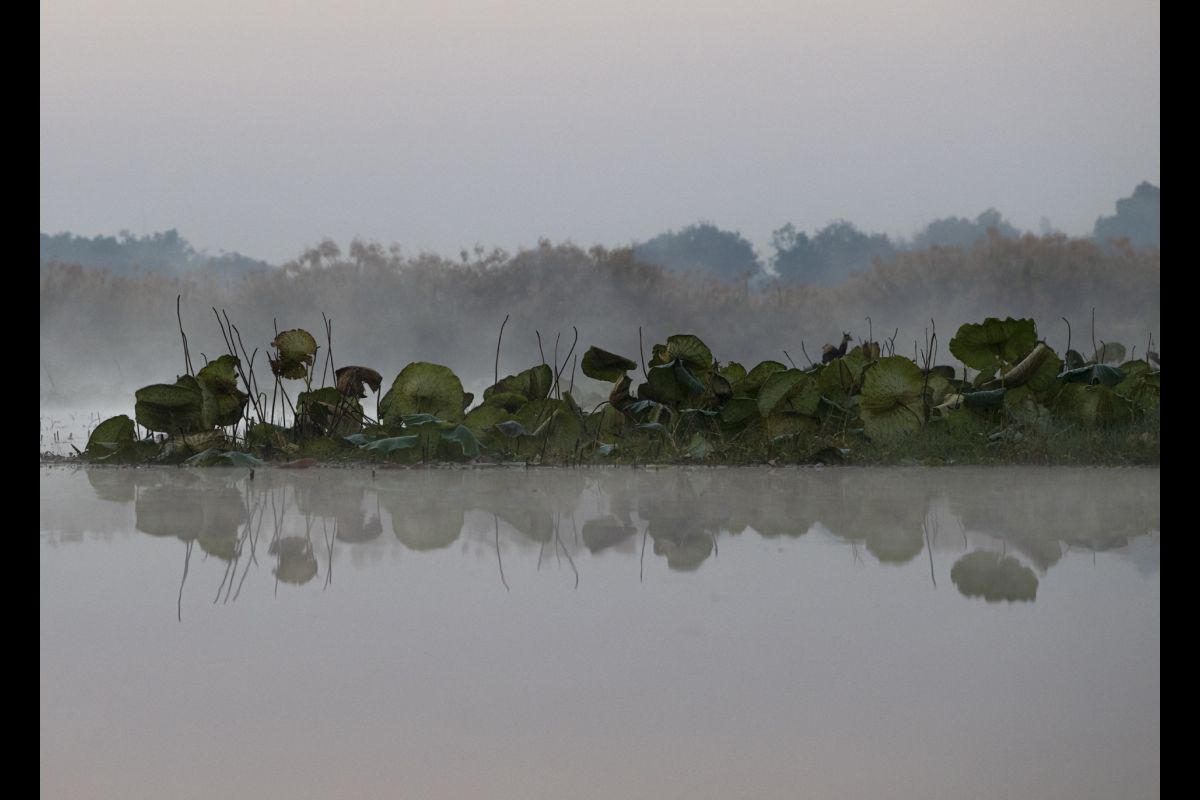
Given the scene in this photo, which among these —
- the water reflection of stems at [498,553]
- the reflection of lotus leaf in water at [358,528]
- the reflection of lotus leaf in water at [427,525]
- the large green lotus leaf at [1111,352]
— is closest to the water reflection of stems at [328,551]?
the reflection of lotus leaf in water at [358,528]

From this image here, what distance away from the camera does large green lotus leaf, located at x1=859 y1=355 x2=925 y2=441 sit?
5.55 metres

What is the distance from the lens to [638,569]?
304 centimetres

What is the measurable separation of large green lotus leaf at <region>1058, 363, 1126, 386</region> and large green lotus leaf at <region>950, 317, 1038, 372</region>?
0.81 ft

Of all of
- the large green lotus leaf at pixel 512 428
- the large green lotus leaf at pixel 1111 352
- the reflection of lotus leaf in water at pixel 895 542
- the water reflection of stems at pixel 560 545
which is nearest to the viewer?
the water reflection of stems at pixel 560 545

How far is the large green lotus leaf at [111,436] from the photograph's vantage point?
5.71 meters

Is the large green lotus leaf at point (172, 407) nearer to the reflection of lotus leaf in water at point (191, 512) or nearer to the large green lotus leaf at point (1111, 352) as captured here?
the reflection of lotus leaf in water at point (191, 512)

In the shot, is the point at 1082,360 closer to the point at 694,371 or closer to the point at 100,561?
the point at 694,371

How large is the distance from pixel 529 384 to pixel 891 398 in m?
1.72

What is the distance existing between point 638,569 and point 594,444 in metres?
2.56

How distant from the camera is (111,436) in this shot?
5723mm

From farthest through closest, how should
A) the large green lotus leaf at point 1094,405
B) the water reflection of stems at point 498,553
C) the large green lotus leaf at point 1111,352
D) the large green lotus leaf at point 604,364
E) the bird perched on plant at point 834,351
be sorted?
1. the large green lotus leaf at point 1111,352
2. the bird perched on plant at point 834,351
3. the large green lotus leaf at point 604,364
4. the large green lotus leaf at point 1094,405
5. the water reflection of stems at point 498,553

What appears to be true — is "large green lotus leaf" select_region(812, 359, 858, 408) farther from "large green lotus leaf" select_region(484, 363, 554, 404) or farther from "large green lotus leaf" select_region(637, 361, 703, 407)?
"large green lotus leaf" select_region(484, 363, 554, 404)

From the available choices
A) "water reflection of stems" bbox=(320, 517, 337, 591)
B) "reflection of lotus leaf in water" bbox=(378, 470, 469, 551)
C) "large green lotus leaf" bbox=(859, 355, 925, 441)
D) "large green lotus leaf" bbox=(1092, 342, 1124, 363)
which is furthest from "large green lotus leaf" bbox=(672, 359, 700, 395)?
"large green lotus leaf" bbox=(1092, 342, 1124, 363)

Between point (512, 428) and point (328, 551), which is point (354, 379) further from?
point (328, 551)
